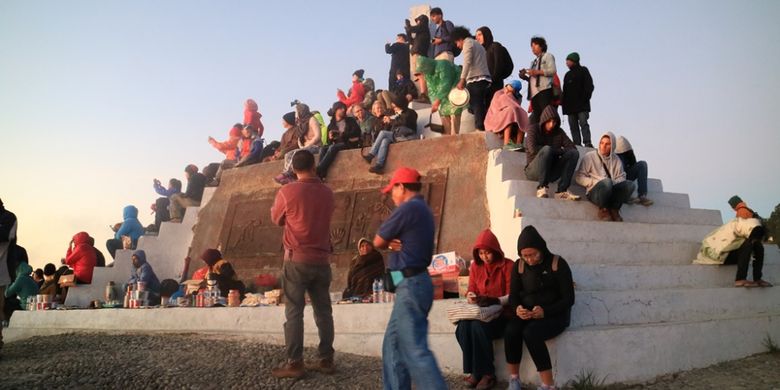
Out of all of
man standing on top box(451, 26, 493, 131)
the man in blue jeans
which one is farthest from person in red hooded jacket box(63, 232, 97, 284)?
the man in blue jeans

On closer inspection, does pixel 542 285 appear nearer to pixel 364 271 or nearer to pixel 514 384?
pixel 514 384

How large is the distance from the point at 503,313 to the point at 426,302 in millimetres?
1916

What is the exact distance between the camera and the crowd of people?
4.93 metres

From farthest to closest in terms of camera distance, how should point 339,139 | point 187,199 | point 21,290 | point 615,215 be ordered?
point 187,199 < point 21,290 < point 339,139 < point 615,215

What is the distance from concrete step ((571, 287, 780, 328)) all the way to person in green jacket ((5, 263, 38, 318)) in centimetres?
1012

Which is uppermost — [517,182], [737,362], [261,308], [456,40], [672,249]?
[456,40]

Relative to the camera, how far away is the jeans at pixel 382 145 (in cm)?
1071

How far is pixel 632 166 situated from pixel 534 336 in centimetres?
468

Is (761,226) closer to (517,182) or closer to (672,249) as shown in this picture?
(672,249)

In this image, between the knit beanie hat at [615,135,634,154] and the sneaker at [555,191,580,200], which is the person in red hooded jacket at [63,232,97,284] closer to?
the sneaker at [555,191,580,200]

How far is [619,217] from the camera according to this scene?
8.91 meters

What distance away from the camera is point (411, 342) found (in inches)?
182

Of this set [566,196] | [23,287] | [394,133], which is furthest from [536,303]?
[23,287]

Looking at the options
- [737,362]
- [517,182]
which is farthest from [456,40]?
[737,362]
